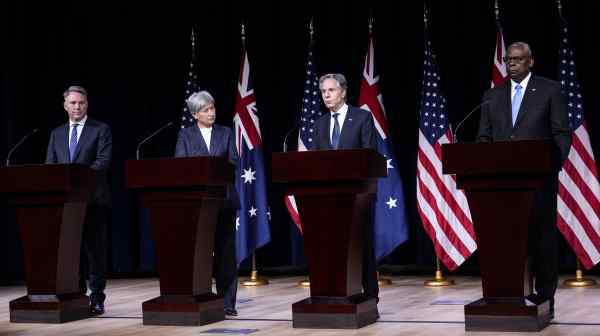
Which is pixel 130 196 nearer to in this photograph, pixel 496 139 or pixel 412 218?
pixel 412 218

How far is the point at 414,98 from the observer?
338 inches

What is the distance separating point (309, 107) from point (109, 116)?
2333mm

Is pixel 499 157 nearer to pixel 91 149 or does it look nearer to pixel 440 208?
pixel 91 149

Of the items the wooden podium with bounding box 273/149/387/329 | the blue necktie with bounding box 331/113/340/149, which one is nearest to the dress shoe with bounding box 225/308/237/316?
the wooden podium with bounding box 273/149/387/329

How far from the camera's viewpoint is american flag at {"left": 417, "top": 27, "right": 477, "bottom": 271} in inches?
298

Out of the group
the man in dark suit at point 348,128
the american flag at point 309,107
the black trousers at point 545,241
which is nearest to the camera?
the black trousers at point 545,241

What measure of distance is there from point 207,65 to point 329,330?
4.97 m

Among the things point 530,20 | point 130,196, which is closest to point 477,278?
point 530,20

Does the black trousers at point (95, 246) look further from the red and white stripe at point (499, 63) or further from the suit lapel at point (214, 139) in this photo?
the red and white stripe at point (499, 63)

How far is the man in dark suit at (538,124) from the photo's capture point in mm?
4629

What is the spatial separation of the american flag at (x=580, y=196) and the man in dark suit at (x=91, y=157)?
11.7 ft

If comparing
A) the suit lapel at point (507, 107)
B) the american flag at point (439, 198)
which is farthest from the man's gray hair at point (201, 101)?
the american flag at point (439, 198)

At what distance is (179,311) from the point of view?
5094 millimetres

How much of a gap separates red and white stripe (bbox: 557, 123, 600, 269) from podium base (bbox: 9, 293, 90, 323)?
12.5 feet
